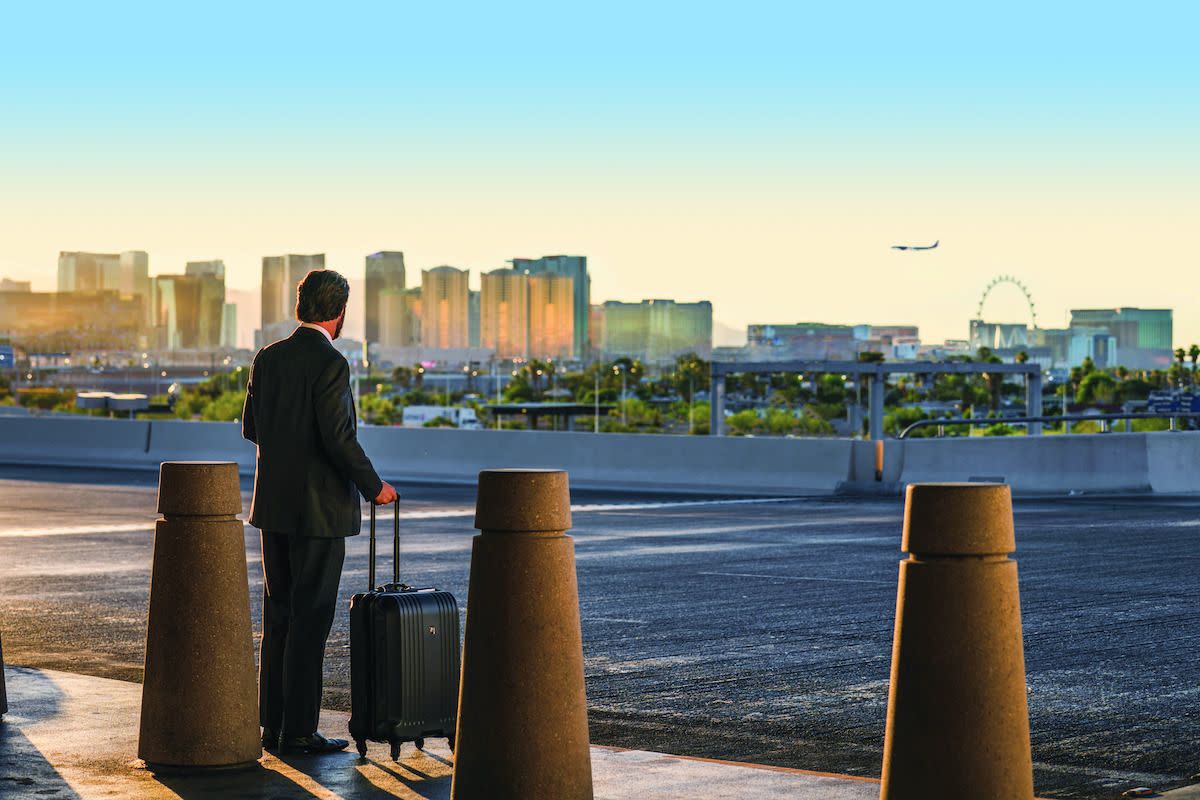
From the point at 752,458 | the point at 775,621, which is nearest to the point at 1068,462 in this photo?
the point at 752,458

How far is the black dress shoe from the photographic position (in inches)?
307

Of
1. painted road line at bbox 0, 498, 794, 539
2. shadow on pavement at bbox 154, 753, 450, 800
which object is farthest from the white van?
shadow on pavement at bbox 154, 753, 450, 800

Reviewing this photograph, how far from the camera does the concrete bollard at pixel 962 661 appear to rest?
5523 millimetres

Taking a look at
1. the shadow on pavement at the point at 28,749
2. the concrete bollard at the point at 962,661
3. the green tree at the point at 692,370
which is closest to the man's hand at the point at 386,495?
the shadow on pavement at the point at 28,749

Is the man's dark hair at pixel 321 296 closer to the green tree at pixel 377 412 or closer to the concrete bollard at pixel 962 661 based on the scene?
the concrete bollard at pixel 962 661

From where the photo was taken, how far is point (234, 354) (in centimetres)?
17438

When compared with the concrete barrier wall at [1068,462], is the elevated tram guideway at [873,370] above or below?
above

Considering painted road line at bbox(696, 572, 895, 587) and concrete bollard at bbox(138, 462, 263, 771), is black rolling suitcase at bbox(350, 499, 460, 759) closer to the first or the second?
concrete bollard at bbox(138, 462, 263, 771)

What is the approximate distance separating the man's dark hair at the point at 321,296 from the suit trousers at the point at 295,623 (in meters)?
0.86

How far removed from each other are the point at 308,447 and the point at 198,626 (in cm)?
81

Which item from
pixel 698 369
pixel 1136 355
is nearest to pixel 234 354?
pixel 698 369

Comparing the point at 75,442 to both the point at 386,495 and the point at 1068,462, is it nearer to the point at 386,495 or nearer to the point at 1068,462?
the point at 1068,462

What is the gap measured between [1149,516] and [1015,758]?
57.8ft

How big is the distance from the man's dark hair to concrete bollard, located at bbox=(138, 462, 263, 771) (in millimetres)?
761
